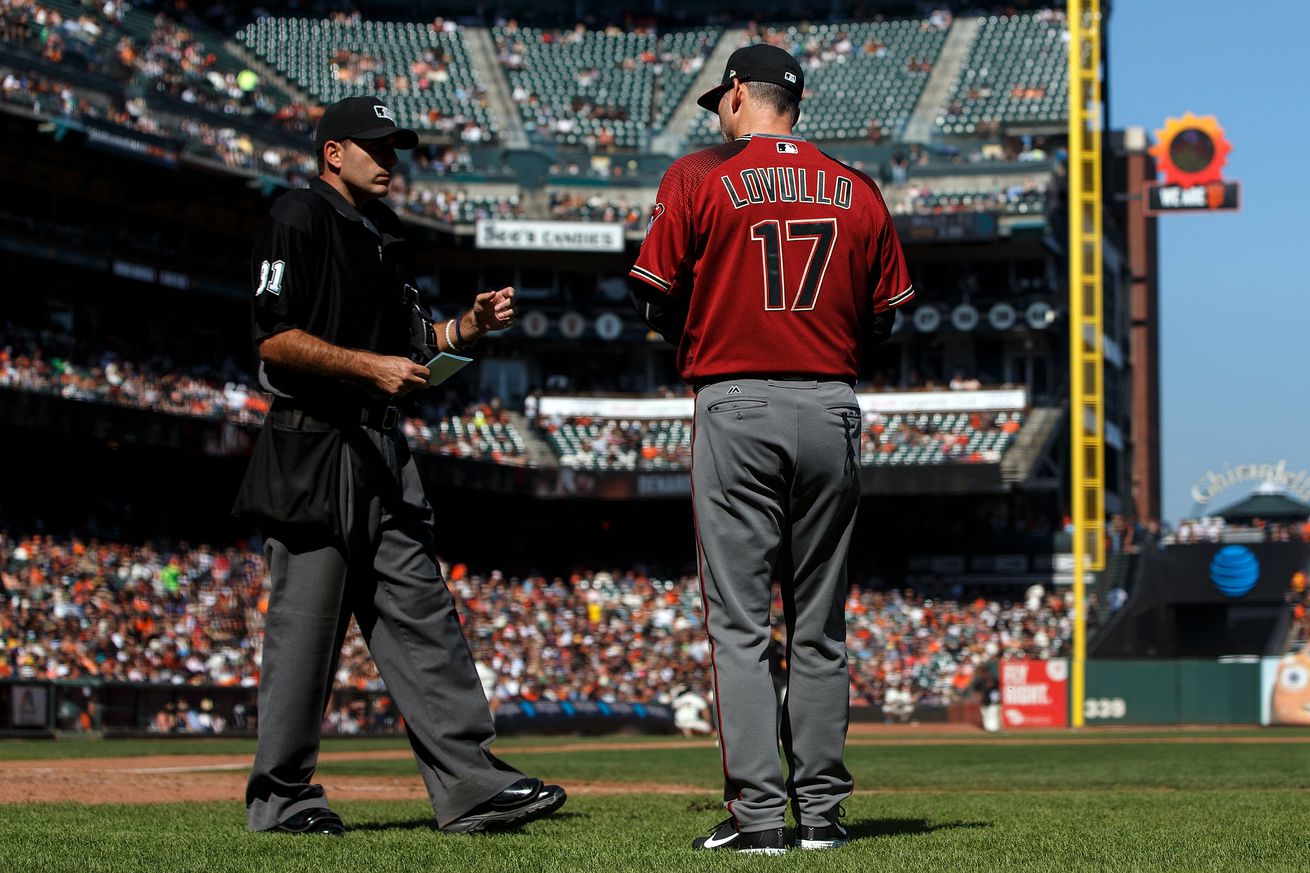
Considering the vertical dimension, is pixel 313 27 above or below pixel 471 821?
above

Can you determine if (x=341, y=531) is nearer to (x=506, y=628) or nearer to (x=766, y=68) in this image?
(x=766, y=68)

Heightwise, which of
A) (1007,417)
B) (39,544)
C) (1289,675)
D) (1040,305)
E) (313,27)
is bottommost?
A: (1289,675)

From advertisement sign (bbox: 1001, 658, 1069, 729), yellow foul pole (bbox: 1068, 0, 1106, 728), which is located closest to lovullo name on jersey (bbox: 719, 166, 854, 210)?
yellow foul pole (bbox: 1068, 0, 1106, 728)

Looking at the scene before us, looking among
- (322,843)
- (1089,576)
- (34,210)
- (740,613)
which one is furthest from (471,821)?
(1089,576)

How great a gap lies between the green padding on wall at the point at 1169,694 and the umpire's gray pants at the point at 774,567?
88.4 feet

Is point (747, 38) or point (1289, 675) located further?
point (747, 38)

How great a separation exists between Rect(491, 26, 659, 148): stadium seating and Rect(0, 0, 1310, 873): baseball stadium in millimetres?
174

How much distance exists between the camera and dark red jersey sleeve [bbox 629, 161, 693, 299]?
5195 mm

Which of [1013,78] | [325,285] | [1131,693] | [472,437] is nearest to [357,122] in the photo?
[325,285]

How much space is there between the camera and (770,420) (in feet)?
16.8

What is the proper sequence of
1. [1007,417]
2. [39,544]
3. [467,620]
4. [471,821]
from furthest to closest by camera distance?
[1007,417], [467,620], [39,544], [471,821]

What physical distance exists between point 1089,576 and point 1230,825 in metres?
35.1

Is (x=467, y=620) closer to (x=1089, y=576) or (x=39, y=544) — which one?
(x=39, y=544)

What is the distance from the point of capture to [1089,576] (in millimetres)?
39938
